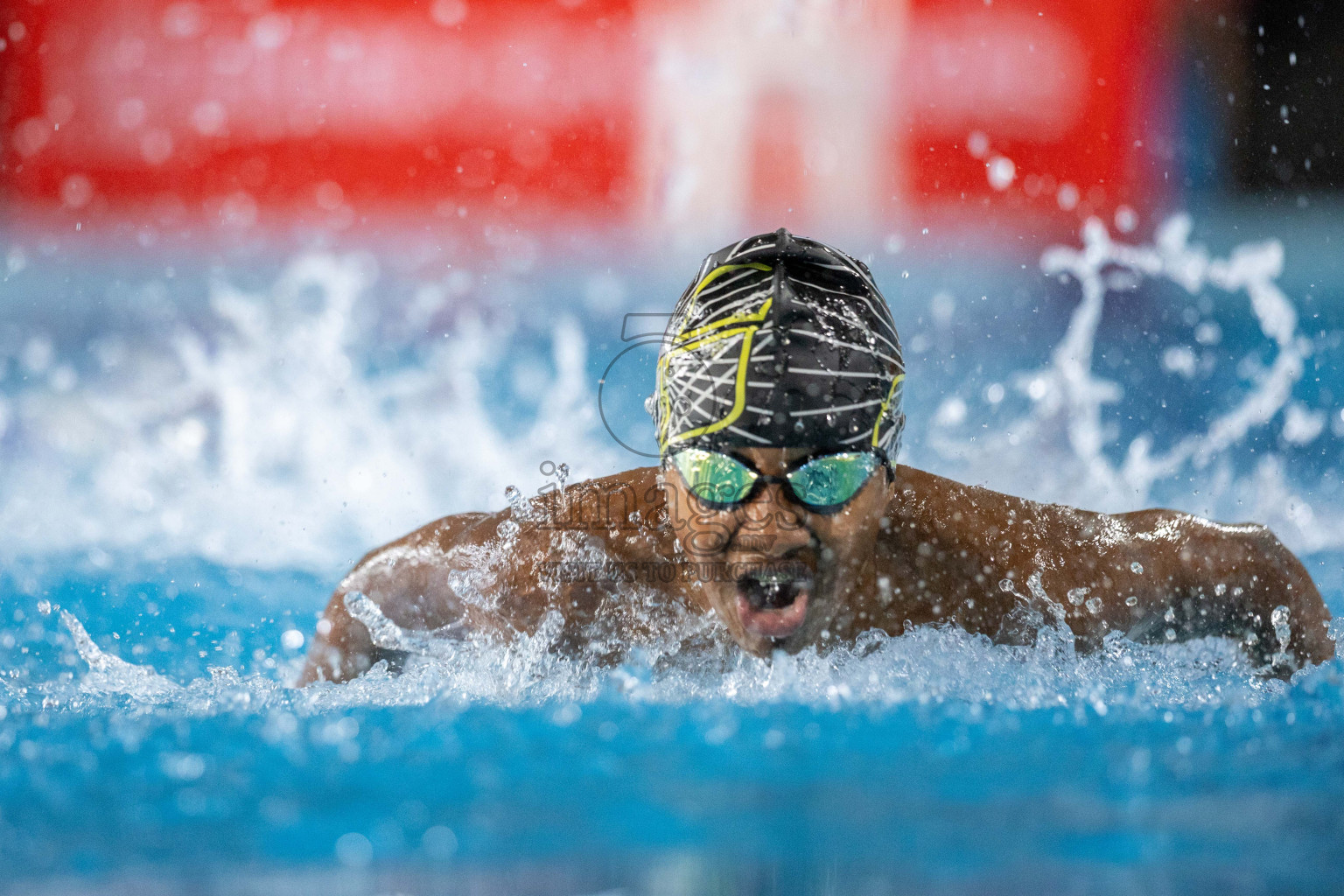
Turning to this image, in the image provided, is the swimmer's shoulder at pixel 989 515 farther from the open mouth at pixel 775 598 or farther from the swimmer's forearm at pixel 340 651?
the swimmer's forearm at pixel 340 651

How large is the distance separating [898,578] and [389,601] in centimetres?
94

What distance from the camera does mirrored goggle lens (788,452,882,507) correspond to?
71.6 inches

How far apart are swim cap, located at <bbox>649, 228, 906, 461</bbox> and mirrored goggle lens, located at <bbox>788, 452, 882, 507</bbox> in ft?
0.07

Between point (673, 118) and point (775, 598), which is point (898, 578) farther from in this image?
point (673, 118)

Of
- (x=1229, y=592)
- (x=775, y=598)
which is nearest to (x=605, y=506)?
(x=775, y=598)

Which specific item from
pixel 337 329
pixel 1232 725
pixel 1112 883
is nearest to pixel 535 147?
pixel 337 329

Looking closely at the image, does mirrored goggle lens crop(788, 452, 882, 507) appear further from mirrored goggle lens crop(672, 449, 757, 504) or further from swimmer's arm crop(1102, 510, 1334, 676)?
swimmer's arm crop(1102, 510, 1334, 676)

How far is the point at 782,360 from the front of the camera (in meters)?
1.81

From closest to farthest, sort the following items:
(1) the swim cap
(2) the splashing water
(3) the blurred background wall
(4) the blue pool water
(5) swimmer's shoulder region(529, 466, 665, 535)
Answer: (4) the blue pool water → (1) the swim cap → (5) swimmer's shoulder region(529, 466, 665, 535) → (2) the splashing water → (3) the blurred background wall

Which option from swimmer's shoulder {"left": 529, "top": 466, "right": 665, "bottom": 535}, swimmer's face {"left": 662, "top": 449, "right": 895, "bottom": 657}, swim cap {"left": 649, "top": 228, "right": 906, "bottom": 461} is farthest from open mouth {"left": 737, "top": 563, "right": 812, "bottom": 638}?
swimmer's shoulder {"left": 529, "top": 466, "right": 665, "bottom": 535}

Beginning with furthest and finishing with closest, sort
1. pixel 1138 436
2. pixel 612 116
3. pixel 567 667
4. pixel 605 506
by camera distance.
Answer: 1. pixel 612 116
2. pixel 1138 436
3. pixel 605 506
4. pixel 567 667

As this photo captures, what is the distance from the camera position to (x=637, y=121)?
487 cm

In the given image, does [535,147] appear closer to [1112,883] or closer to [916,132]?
[916,132]

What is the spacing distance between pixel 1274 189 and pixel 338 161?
151 inches
